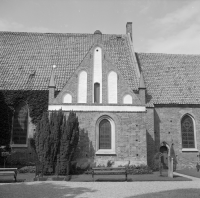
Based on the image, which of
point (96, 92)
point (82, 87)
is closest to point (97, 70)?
point (96, 92)

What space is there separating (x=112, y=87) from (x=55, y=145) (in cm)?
701

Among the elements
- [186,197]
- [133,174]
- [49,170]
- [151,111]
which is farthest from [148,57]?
[186,197]

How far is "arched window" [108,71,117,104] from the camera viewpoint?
67.8 feet

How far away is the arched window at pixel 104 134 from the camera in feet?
66.1

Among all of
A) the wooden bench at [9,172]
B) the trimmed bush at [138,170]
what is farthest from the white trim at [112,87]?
the wooden bench at [9,172]

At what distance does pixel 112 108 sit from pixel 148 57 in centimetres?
1133

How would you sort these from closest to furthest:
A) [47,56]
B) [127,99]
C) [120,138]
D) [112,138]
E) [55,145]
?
1. [55,145]
2. [120,138]
3. [112,138]
4. [127,99]
5. [47,56]

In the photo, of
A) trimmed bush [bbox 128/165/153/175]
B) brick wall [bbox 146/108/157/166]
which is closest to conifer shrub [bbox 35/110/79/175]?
trimmed bush [bbox 128/165/153/175]

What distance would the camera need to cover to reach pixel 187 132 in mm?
24641

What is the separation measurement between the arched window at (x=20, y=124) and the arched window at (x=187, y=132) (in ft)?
49.0

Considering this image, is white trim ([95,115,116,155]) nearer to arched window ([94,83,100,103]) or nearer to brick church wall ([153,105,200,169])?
arched window ([94,83,100,103])

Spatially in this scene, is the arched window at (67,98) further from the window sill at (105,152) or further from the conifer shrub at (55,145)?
the window sill at (105,152)

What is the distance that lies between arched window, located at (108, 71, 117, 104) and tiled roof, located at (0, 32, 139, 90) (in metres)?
1.18

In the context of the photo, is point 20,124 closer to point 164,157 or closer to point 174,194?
point 164,157
